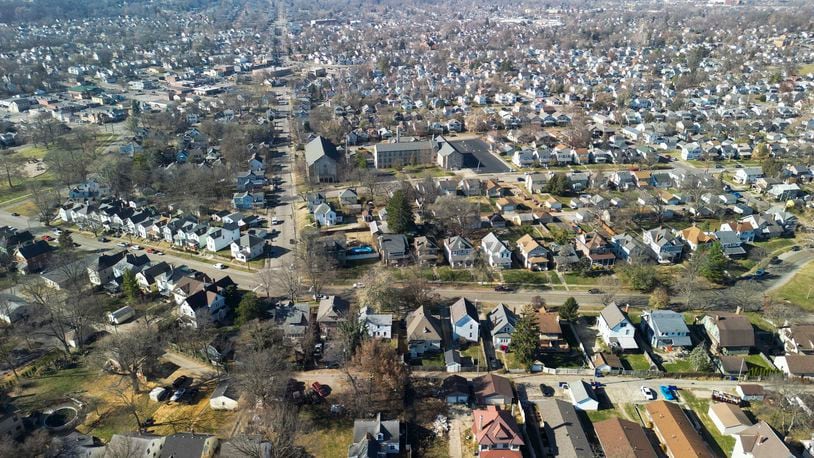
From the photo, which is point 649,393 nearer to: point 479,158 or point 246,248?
point 246,248

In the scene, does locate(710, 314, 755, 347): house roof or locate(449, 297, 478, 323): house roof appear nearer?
locate(710, 314, 755, 347): house roof

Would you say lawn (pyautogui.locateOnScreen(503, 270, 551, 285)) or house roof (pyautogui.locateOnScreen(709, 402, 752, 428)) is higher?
lawn (pyautogui.locateOnScreen(503, 270, 551, 285))

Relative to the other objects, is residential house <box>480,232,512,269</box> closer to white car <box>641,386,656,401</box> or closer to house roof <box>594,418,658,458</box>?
white car <box>641,386,656,401</box>

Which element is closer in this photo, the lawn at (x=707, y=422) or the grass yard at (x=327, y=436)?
the grass yard at (x=327, y=436)

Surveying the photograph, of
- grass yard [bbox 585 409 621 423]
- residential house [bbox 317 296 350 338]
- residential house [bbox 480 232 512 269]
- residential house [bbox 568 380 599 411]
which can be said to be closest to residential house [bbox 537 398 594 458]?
residential house [bbox 568 380 599 411]

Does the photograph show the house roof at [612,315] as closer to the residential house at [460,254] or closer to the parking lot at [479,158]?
the residential house at [460,254]

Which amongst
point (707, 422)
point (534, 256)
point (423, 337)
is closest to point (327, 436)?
point (423, 337)

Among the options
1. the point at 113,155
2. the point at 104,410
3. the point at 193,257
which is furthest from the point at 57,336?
the point at 113,155

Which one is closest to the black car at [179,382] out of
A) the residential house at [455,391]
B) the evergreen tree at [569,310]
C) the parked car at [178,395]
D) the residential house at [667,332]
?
the parked car at [178,395]
